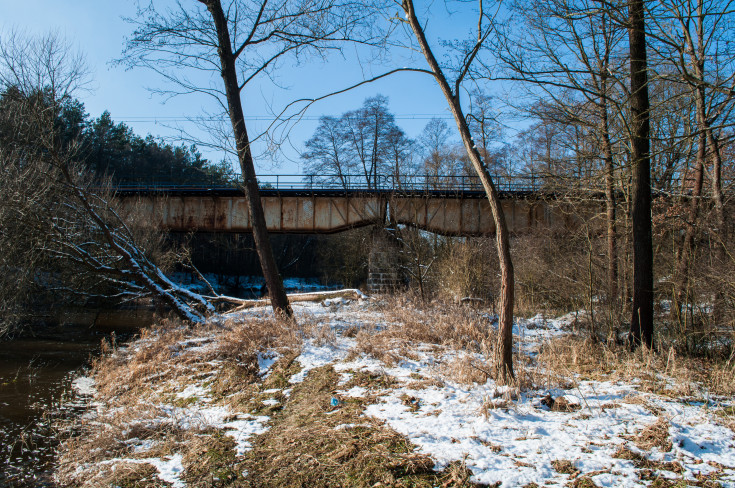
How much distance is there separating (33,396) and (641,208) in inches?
437

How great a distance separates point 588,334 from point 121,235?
1215 cm

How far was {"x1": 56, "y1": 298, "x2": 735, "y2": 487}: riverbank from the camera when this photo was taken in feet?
11.9

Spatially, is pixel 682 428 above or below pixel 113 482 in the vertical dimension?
above

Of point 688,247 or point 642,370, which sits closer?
point 642,370

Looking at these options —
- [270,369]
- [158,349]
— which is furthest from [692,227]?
[158,349]

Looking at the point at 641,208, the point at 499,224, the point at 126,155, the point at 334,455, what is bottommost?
the point at 334,455

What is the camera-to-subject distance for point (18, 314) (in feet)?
37.0

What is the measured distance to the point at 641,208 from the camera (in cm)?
707

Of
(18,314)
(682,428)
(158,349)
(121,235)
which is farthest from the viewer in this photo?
(121,235)

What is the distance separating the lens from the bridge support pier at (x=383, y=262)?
19.1m

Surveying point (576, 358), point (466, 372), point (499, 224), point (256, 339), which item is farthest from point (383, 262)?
point (499, 224)

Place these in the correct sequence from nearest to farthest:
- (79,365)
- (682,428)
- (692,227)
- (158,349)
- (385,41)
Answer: (682,428) → (385,41) → (692,227) → (158,349) → (79,365)

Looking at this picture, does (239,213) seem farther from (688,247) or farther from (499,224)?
(688,247)

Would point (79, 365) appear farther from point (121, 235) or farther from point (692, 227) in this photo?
point (692, 227)
